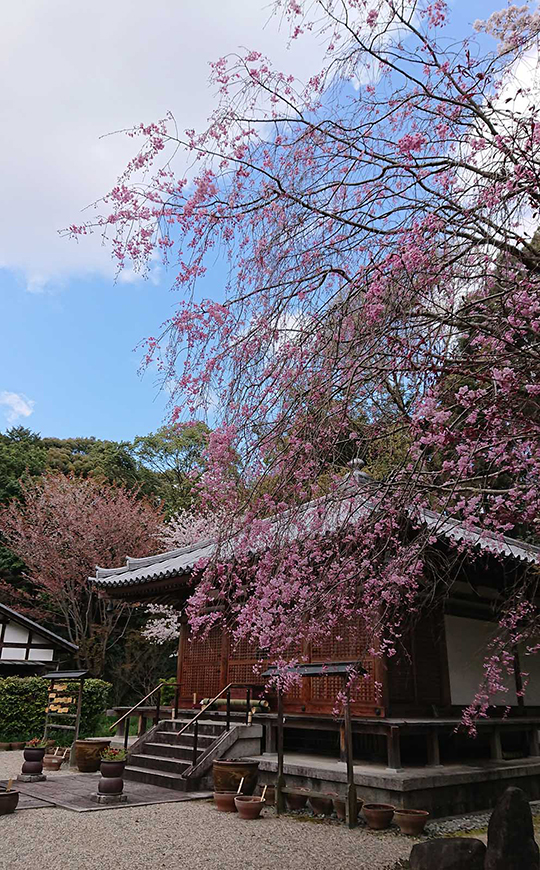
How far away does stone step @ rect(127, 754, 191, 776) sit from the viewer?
29.7 feet

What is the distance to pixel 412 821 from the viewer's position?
21.3ft

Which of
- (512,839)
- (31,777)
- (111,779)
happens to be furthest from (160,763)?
(512,839)

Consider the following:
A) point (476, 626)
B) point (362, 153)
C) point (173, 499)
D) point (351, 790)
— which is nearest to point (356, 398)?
point (362, 153)

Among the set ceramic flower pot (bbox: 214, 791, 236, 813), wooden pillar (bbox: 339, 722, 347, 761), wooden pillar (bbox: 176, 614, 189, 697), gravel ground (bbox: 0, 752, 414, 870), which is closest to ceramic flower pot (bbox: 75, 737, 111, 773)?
wooden pillar (bbox: 176, 614, 189, 697)

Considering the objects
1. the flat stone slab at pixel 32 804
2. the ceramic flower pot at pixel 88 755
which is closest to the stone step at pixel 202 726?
the ceramic flower pot at pixel 88 755

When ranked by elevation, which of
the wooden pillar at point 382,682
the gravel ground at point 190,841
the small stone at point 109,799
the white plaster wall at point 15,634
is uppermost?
the white plaster wall at point 15,634

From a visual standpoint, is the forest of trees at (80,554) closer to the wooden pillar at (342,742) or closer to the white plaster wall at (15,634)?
the white plaster wall at (15,634)

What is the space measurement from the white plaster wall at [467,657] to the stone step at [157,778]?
393 centimetres

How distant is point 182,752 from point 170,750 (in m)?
0.26

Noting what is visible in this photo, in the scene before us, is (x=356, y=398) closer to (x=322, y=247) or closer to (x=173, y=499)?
(x=322, y=247)

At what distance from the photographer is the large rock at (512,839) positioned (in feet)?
14.7

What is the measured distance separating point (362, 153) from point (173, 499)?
23.0 m

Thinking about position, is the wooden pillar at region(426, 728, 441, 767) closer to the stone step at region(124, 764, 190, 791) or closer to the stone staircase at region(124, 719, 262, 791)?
the stone staircase at region(124, 719, 262, 791)

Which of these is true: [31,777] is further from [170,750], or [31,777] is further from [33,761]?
[170,750]
